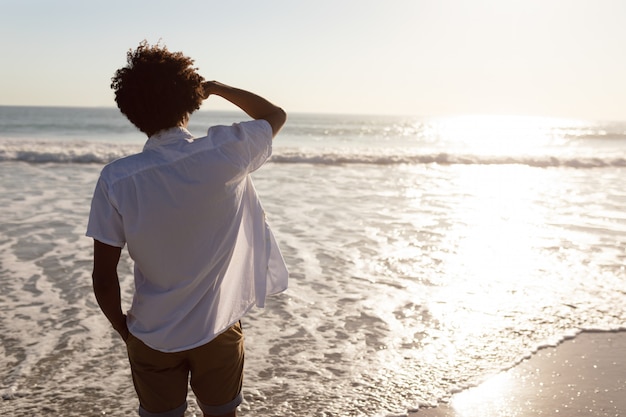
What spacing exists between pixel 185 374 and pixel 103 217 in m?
0.69

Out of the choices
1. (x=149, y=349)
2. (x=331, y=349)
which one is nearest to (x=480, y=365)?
(x=331, y=349)

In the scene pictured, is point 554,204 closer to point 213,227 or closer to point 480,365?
point 480,365

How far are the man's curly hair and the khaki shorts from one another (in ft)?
2.50

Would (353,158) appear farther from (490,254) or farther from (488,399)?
(488,399)

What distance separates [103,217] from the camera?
168cm

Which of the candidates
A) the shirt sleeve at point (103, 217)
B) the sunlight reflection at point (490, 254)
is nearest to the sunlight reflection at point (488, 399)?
the sunlight reflection at point (490, 254)

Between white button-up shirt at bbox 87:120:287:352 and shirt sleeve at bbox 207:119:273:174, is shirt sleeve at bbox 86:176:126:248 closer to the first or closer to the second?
white button-up shirt at bbox 87:120:287:352

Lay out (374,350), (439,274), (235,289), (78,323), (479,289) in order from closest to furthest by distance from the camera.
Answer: (235,289), (374,350), (78,323), (479,289), (439,274)

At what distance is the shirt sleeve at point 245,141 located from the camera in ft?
5.85

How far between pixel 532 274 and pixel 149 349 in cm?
525

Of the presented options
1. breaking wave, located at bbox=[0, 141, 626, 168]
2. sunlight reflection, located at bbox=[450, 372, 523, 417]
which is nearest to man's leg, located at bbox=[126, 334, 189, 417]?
sunlight reflection, located at bbox=[450, 372, 523, 417]

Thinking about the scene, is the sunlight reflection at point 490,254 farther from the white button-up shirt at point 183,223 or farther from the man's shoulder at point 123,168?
the man's shoulder at point 123,168

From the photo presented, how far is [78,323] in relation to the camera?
15.5ft

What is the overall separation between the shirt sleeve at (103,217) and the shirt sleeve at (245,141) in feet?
1.17
